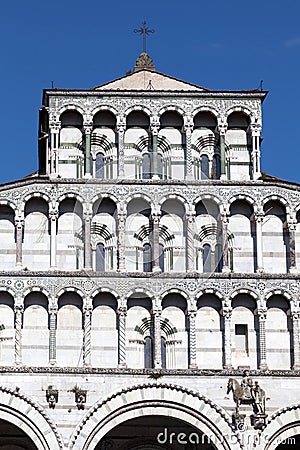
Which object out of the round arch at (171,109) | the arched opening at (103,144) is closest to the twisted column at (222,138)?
the round arch at (171,109)

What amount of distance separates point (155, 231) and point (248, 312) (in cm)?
254

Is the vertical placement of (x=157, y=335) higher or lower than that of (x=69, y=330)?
A: lower

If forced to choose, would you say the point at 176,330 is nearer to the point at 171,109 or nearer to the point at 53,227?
the point at 53,227

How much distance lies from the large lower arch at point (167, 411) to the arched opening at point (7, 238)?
11.8ft

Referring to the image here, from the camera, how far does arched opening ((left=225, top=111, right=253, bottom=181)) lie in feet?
91.7

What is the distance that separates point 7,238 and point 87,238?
168cm

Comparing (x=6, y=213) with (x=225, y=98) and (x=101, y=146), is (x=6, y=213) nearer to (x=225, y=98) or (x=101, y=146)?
(x=101, y=146)

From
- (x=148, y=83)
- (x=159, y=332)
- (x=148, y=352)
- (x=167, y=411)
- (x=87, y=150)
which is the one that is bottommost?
(x=167, y=411)

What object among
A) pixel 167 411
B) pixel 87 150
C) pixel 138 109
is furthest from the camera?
pixel 138 109

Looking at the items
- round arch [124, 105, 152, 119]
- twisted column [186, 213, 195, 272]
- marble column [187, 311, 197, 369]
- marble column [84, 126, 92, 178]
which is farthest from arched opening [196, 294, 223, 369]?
round arch [124, 105, 152, 119]

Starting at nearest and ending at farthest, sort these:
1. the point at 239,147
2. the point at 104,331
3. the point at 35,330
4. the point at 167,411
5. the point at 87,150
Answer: the point at 167,411 → the point at 35,330 → the point at 104,331 → the point at 87,150 → the point at 239,147

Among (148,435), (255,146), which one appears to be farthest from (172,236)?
(148,435)

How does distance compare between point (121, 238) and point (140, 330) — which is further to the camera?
point (121, 238)

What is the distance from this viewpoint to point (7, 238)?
27.0 metres
